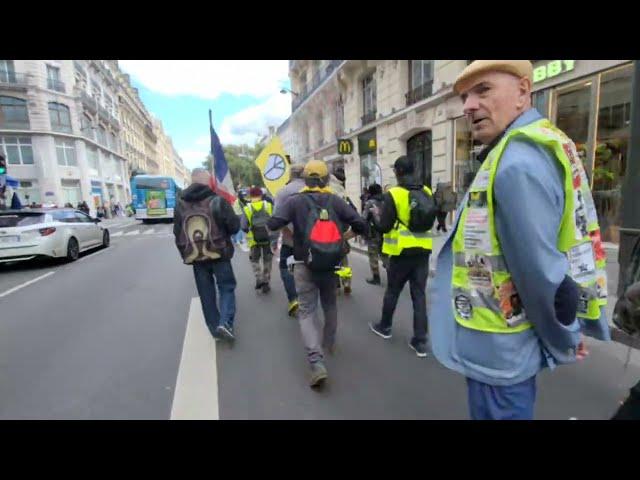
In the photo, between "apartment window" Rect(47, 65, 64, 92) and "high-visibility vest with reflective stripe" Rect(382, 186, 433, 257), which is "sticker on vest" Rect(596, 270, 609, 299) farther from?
"apartment window" Rect(47, 65, 64, 92)

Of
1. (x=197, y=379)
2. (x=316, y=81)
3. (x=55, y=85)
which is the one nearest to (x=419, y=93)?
(x=197, y=379)

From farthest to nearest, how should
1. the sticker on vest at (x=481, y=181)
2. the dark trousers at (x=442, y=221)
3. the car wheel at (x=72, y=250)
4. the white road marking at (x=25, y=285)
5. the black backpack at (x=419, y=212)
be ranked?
the dark trousers at (x=442, y=221) < the car wheel at (x=72, y=250) < the white road marking at (x=25, y=285) < the black backpack at (x=419, y=212) < the sticker on vest at (x=481, y=181)

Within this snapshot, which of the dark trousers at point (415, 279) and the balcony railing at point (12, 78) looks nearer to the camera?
the dark trousers at point (415, 279)

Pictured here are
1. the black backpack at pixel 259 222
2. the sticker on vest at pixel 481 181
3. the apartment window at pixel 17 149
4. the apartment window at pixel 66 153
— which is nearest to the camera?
the sticker on vest at pixel 481 181

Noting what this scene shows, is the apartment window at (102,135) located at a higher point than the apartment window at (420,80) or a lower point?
higher

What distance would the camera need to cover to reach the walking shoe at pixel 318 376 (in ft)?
9.09

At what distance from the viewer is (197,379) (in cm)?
299

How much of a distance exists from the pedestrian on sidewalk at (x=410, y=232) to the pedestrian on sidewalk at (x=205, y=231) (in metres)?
1.61

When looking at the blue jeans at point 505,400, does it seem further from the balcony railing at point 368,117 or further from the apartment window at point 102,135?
the apartment window at point 102,135

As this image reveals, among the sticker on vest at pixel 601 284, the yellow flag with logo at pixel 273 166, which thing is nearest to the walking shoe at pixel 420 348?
the sticker on vest at pixel 601 284

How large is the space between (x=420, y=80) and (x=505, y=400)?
46.5ft

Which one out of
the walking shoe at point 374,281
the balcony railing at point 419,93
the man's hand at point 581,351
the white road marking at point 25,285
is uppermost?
the balcony railing at point 419,93

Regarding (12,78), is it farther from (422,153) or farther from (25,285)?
(422,153)

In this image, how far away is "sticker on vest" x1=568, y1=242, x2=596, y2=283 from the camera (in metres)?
1.28
